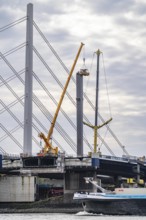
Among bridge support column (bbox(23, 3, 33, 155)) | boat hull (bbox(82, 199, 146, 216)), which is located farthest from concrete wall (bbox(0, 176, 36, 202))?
boat hull (bbox(82, 199, 146, 216))

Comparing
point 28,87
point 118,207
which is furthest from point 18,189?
point 118,207

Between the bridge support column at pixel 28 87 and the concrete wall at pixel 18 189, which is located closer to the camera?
the bridge support column at pixel 28 87

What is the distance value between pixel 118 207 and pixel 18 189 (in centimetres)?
3320

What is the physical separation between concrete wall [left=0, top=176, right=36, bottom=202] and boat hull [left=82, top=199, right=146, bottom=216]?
1096 inches

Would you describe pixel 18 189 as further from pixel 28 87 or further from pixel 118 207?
pixel 118 207

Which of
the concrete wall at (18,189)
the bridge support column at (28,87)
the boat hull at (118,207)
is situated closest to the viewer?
the boat hull at (118,207)

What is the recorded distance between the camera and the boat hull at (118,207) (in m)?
89.6

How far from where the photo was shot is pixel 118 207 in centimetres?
9100

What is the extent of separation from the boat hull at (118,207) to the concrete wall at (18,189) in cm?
2783

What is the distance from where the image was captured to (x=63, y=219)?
A: 3140 inches

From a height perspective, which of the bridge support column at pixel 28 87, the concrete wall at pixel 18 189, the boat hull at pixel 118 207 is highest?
the bridge support column at pixel 28 87

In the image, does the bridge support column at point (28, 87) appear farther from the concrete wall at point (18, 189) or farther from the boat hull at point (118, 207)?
the boat hull at point (118, 207)

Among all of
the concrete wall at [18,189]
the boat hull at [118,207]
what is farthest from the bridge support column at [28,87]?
the boat hull at [118,207]

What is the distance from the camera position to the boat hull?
3526 inches
